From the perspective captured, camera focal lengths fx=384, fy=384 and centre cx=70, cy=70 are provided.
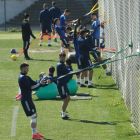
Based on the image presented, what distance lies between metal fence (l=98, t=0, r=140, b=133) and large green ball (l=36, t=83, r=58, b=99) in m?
2.15

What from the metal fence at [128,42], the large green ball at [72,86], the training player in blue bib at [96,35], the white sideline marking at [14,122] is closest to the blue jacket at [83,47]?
the training player in blue bib at [96,35]

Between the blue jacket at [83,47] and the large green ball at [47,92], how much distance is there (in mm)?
1995

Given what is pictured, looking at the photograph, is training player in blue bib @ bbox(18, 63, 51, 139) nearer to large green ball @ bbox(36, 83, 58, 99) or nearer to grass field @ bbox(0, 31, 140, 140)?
grass field @ bbox(0, 31, 140, 140)

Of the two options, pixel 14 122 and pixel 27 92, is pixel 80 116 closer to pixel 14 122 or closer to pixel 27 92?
pixel 14 122

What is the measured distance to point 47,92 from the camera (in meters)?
11.8

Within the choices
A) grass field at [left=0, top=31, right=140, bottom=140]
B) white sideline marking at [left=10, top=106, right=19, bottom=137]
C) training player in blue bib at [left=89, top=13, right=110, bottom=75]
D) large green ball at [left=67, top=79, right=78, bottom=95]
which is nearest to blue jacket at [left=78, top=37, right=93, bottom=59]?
training player in blue bib at [left=89, top=13, right=110, bottom=75]

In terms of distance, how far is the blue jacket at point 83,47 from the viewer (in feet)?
43.1

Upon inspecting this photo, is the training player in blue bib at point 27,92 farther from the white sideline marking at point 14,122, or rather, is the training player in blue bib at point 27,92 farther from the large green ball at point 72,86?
the large green ball at point 72,86

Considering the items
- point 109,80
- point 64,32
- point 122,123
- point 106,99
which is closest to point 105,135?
point 122,123

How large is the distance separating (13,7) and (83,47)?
79.2ft

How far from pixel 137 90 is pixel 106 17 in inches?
304

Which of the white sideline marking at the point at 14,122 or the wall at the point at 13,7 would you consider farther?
the wall at the point at 13,7

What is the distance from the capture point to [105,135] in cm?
874

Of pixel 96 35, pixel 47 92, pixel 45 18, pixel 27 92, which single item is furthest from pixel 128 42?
pixel 45 18
